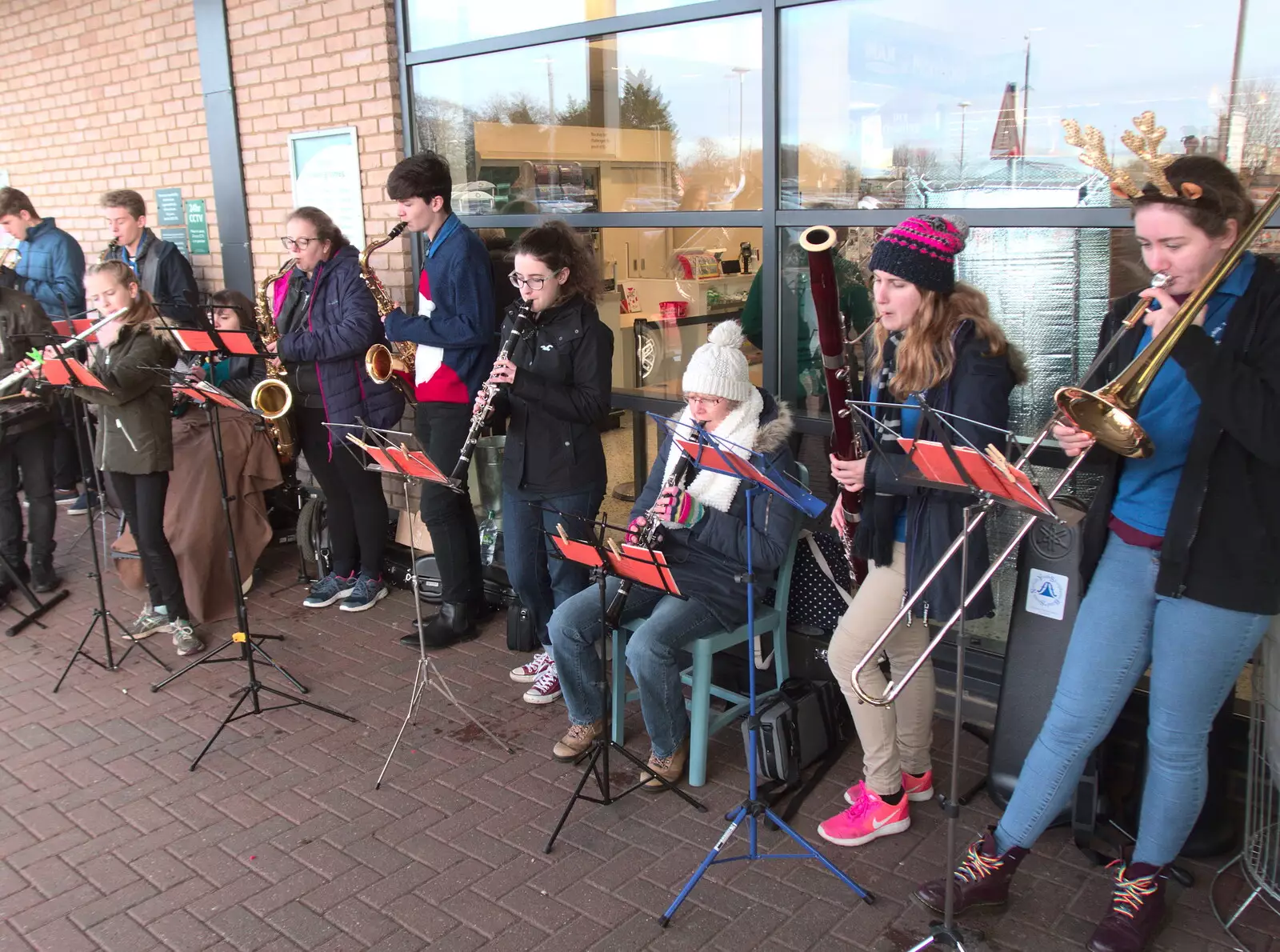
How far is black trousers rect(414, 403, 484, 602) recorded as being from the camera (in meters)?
4.66

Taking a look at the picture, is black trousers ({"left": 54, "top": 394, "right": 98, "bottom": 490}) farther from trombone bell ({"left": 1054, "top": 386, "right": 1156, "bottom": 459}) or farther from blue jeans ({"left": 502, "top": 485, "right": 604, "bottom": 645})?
trombone bell ({"left": 1054, "top": 386, "right": 1156, "bottom": 459})

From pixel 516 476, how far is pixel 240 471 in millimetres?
2073

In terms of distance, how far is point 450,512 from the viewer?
491 centimetres

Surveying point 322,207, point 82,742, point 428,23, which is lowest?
point 82,742

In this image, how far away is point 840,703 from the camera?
153 inches

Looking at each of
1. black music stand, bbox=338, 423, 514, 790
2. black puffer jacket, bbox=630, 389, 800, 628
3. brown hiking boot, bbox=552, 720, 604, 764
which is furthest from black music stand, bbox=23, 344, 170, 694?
black puffer jacket, bbox=630, 389, 800, 628

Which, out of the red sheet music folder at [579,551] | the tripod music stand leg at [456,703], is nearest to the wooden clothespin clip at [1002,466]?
the red sheet music folder at [579,551]

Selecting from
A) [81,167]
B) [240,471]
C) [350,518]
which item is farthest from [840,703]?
[81,167]

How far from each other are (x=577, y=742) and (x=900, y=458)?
1.88 metres

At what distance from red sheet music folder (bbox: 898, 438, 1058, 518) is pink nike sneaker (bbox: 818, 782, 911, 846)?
56.7 inches

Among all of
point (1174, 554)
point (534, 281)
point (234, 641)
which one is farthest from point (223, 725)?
point (1174, 554)

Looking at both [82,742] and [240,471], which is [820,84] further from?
[82,742]

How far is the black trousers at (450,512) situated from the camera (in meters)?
4.66

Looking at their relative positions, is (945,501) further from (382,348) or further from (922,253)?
(382,348)
